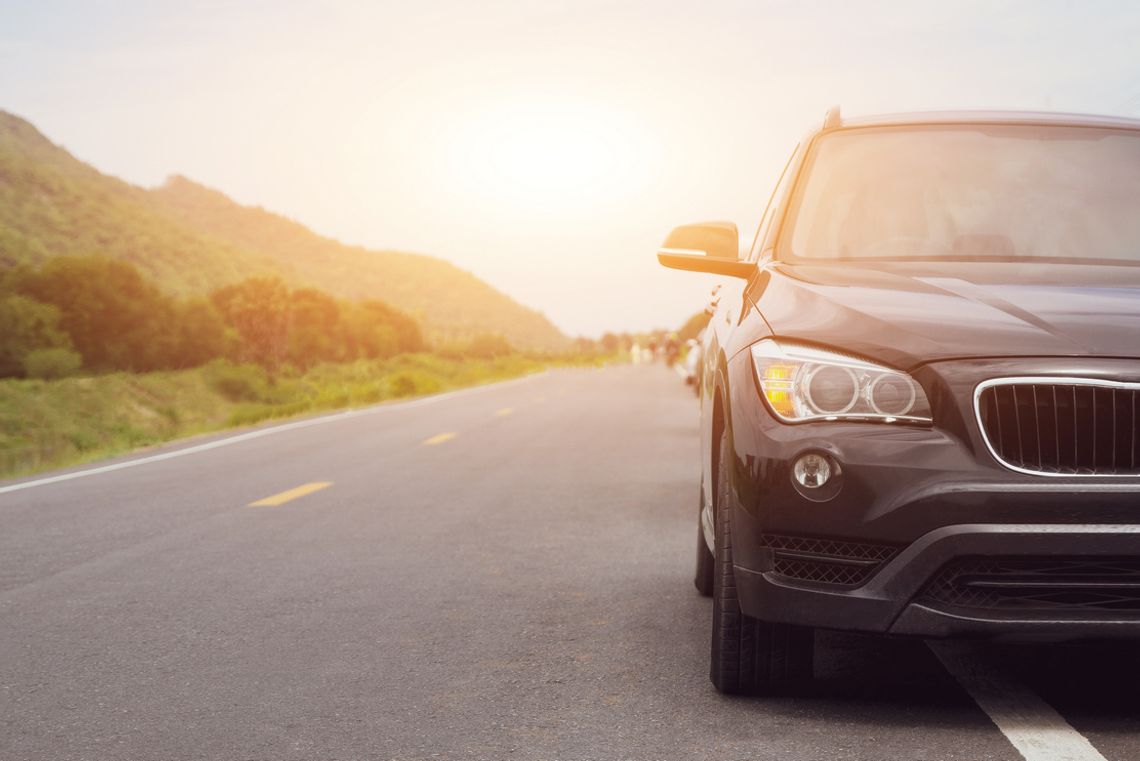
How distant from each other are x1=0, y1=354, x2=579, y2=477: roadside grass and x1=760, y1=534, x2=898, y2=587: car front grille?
1229 cm

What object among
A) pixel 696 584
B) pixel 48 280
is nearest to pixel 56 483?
pixel 696 584

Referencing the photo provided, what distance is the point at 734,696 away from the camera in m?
4.01

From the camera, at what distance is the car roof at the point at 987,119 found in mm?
5145

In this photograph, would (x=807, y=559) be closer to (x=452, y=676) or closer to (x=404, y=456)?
(x=452, y=676)

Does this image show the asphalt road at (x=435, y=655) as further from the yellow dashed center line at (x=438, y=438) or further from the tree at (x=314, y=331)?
the tree at (x=314, y=331)

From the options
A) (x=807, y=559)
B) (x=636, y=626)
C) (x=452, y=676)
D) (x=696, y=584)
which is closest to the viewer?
(x=807, y=559)

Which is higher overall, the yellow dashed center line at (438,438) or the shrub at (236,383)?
the yellow dashed center line at (438,438)

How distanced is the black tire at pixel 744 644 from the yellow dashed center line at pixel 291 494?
19.8 ft

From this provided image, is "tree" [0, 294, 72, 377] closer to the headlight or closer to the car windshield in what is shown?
the car windshield

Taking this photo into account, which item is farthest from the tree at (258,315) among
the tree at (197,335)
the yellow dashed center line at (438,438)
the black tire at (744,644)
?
the black tire at (744,644)

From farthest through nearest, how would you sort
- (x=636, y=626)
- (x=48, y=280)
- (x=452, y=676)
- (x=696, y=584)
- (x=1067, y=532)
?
(x=48, y=280)
(x=696, y=584)
(x=636, y=626)
(x=452, y=676)
(x=1067, y=532)

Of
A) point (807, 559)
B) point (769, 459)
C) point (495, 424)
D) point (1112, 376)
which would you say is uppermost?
point (1112, 376)

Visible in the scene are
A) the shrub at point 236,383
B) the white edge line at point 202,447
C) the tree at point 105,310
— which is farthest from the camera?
the shrub at point 236,383

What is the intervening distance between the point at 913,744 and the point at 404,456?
10000mm
